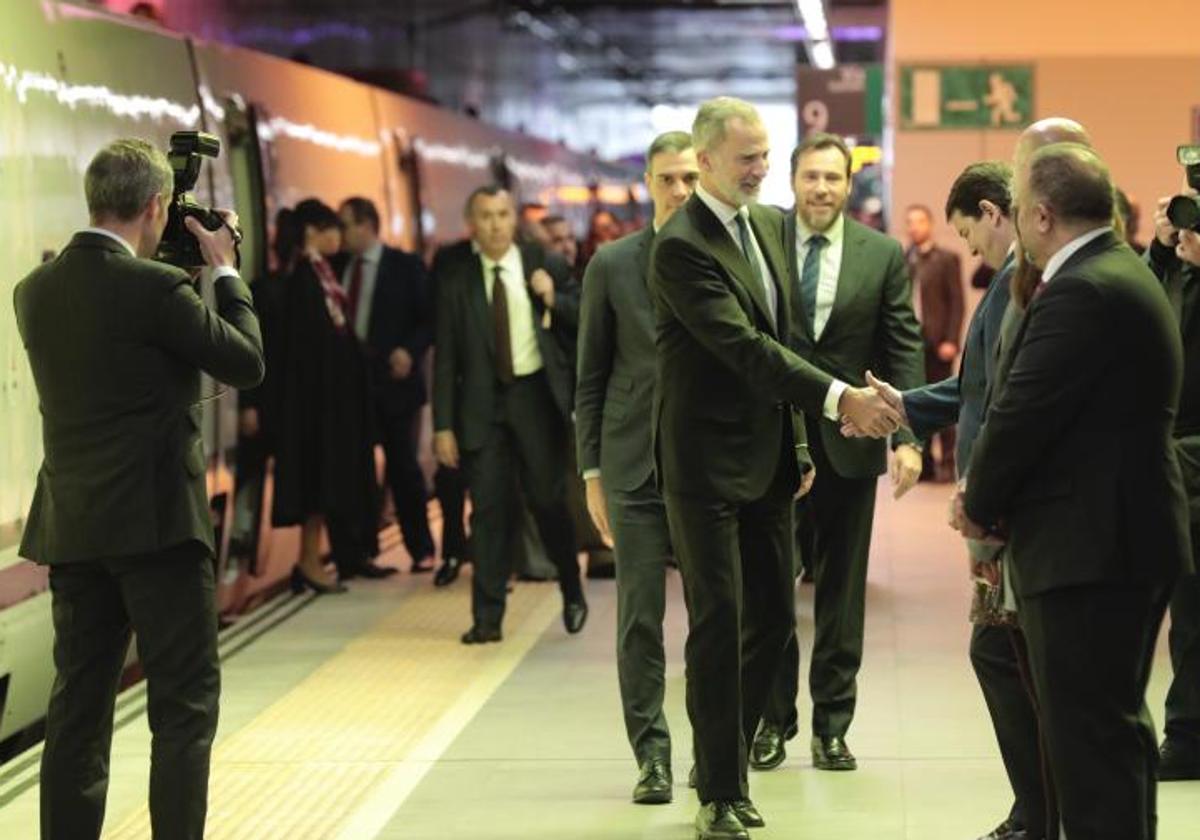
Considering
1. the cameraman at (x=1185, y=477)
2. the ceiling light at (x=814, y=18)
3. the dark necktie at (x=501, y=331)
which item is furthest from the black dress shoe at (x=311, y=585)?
the ceiling light at (x=814, y=18)

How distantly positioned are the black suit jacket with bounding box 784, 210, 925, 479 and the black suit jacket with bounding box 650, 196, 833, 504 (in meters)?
0.99

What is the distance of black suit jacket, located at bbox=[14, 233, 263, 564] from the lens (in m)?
5.04

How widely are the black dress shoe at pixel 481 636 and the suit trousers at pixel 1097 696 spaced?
4896mm

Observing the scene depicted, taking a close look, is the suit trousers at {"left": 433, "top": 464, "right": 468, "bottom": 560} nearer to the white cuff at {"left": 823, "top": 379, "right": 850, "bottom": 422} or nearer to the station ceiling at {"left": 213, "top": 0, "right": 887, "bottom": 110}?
the white cuff at {"left": 823, "top": 379, "right": 850, "bottom": 422}

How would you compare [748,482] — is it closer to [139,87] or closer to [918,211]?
[139,87]

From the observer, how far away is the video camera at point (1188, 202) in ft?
18.9

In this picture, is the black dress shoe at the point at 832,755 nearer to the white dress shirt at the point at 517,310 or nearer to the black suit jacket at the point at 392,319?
the white dress shirt at the point at 517,310

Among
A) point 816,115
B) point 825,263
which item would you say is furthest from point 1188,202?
point 816,115

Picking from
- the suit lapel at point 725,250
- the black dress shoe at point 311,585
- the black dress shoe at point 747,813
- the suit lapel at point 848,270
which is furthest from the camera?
the black dress shoe at point 311,585

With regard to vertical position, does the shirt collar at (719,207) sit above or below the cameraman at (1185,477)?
above

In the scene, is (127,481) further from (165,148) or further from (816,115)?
(816,115)

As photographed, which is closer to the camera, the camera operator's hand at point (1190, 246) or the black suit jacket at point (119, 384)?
the black suit jacket at point (119, 384)

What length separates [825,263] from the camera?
7.06m

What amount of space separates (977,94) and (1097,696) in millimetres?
10605
